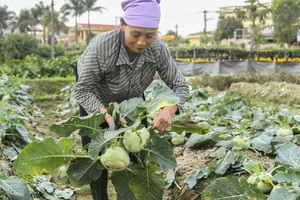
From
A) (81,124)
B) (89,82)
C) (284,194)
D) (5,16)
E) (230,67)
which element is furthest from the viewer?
(5,16)

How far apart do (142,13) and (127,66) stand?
403 millimetres

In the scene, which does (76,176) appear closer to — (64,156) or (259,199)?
(64,156)

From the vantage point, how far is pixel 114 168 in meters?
2.38

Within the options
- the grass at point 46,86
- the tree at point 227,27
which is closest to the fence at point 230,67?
the grass at point 46,86

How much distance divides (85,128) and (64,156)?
206 mm

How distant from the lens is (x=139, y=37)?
2650mm

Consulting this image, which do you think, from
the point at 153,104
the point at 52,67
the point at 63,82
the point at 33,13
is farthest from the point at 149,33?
the point at 33,13

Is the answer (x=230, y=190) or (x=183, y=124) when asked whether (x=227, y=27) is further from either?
(x=230, y=190)

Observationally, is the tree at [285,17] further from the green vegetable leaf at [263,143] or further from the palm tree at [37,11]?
the palm tree at [37,11]

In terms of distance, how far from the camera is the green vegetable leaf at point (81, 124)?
8.15 feet

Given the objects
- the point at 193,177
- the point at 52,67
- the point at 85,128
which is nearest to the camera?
the point at 85,128

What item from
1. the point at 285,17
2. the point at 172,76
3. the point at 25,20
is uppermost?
the point at 25,20

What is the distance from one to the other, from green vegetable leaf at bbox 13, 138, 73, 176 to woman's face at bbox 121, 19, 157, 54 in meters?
0.68

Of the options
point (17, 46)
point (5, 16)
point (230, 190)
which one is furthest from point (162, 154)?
point (5, 16)
